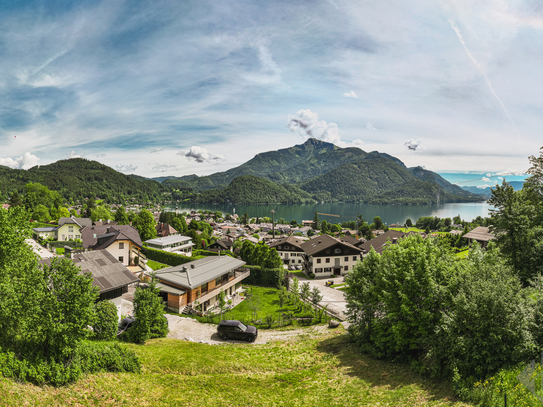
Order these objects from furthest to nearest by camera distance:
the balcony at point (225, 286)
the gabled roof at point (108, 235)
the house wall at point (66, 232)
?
the house wall at point (66, 232)
the gabled roof at point (108, 235)
the balcony at point (225, 286)

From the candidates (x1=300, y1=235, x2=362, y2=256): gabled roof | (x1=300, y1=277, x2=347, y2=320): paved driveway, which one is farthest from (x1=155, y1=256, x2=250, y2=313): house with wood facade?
(x1=300, y1=235, x2=362, y2=256): gabled roof

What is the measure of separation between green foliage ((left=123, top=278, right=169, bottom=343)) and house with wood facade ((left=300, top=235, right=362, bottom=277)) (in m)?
35.5

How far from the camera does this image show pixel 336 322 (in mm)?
24766

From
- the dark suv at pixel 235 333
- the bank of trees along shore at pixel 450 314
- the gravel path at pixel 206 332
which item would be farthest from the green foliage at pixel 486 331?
the dark suv at pixel 235 333

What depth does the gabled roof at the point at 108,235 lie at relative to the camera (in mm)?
39869

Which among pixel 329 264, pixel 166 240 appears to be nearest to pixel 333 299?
pixel 329 264

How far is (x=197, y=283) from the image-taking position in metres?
28.4

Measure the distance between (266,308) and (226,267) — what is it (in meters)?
6.81

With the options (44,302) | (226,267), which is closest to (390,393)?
(44,302)

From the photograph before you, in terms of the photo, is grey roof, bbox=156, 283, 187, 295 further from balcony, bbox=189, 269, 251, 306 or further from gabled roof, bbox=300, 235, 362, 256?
gabled roof, bbox=300, 235, 362, 256

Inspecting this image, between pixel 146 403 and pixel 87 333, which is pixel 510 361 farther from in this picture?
pixel 87 333

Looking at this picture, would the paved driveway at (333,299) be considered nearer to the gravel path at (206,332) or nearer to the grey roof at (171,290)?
the gravel path at (206,332)

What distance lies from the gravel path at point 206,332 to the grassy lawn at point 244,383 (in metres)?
4.02

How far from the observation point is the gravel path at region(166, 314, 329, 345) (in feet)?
68.9
